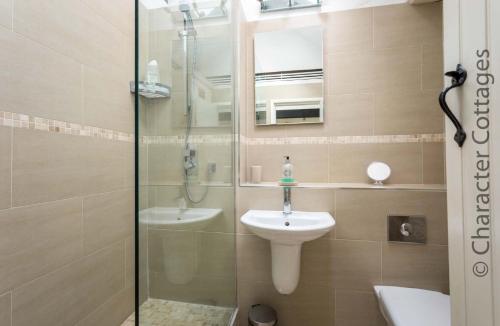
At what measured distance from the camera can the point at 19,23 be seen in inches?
35.1

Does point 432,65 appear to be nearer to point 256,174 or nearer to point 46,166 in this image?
point 256,174

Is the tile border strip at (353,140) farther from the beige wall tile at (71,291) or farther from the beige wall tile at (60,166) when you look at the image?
the beige wall tile at (71,291)

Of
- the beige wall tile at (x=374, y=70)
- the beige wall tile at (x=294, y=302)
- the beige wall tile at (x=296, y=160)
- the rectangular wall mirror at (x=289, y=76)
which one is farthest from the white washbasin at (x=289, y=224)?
the beige wall tile at (x=374, y=70)

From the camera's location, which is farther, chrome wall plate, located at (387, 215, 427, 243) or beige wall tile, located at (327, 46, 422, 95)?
beige wall tile, located at (327, 46, 422, 95)

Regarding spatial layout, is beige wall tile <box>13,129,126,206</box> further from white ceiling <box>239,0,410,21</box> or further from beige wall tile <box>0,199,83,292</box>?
white ceiling <box>239,0,410,21</box>

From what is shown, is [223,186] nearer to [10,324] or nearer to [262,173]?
[262,173]

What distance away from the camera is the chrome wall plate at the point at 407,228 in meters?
1.36

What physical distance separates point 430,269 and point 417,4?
1.74 metres

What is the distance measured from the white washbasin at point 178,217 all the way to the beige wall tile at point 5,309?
2.12 feet

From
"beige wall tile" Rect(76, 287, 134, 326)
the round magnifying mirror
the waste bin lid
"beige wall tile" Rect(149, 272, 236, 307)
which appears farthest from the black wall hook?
"beige wall tile" Rect(76, 287, 134, 326)

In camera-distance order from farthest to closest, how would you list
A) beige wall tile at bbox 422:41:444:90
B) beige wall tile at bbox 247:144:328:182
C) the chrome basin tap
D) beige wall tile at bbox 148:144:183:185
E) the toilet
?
beige wall tile at bbox 247:144:328:182, beige wall tile at bbox 422:41:444:90, the chrome basin tap, the toilet, beige wall tile at bbox 148:144:183:185

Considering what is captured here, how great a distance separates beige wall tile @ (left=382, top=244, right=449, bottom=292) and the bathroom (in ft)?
0.03

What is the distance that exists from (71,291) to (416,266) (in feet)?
6.05

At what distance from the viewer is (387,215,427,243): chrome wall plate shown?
1362 mm
